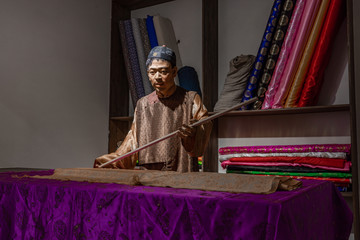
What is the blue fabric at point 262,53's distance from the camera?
2295 mm

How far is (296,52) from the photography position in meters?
2.19

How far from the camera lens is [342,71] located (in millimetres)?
2244

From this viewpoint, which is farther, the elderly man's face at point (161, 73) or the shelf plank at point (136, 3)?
the shelf plank at point (136, 3)

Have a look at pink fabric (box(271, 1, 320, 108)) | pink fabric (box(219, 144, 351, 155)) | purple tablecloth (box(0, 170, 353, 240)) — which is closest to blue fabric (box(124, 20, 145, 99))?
pink fabric (box(219, 144, 351, 155))

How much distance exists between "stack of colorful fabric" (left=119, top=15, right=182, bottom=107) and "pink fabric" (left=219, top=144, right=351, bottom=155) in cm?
81

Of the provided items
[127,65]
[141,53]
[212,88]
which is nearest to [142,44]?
[141,53]

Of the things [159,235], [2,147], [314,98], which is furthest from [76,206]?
[314,98]

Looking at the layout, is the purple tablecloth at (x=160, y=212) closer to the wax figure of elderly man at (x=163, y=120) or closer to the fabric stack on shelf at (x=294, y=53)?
the wax figure of elderly man at (x=163, y=120)

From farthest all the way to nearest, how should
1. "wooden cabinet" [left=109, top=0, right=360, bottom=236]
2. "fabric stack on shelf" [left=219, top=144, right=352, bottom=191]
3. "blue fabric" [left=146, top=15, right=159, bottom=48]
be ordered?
1. "blue fabric" [left=146, top=15, right=159, bottom=48]
2. "fabric stack on shelf" [left=219, top=144, right=352, bottom=191]
3. "wooden cabinet" [left=109, top=0, right=360, bottom=236]

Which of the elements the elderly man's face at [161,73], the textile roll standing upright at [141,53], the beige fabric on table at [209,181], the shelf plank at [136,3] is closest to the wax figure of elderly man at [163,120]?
the elderly man's face at [161,73]

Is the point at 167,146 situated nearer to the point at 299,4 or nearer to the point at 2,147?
the point at 2,147

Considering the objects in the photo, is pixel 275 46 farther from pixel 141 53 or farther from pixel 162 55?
pixel 141 53

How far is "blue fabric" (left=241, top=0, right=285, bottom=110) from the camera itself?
229 cm

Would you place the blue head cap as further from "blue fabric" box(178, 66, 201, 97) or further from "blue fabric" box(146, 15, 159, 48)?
"blue fabric" box(146, 15, 159, 48)
